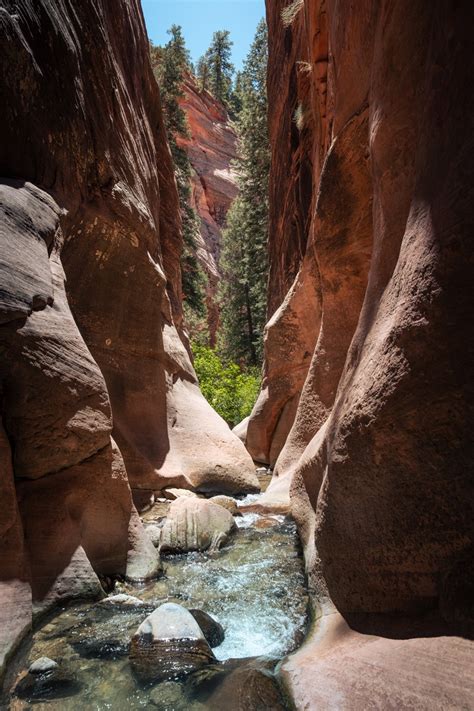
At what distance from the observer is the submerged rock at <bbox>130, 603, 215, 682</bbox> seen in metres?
2.20

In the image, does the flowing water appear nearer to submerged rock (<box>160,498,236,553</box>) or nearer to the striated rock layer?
submerged rock (<box>160,498,236,553</box>)

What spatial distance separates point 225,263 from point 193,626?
19439mm

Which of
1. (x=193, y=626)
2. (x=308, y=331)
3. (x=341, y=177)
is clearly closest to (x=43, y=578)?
(x=193, y=626)

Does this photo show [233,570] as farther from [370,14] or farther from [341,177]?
[370,14]

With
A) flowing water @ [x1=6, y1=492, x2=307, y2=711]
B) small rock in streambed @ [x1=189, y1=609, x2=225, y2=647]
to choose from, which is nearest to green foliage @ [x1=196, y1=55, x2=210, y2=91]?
flowing water @ [x1=6, y1=492, x2=307, y2=711]

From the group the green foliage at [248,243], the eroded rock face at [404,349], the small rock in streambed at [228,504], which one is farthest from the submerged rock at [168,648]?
the green foliage at [248,243]

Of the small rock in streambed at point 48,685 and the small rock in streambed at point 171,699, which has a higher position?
the small rock in streambed at point 171,699

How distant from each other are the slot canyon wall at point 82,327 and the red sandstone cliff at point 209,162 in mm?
24386

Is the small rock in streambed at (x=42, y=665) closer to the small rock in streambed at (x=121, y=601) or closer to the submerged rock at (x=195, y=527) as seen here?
the small rock in streambed at (x=121, y=601)

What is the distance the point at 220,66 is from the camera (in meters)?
38.5

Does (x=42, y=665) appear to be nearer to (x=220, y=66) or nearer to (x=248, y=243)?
(x=248, y=243)

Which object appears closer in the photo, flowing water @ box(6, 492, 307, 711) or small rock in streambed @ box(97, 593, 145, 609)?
flowing water @ box(6, 492, 307, 711)

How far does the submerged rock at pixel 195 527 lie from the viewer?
172 inches

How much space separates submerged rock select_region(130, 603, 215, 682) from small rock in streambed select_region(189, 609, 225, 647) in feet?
0.53
